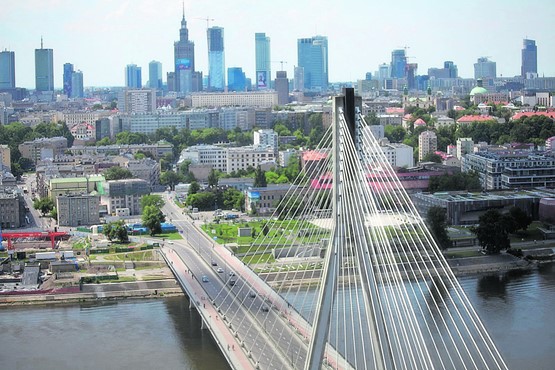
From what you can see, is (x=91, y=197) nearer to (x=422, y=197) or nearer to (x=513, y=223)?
(x=422, y=197)

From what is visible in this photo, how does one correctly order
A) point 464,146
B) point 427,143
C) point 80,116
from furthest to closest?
point 80,116 < point 427,143 < point 464,146

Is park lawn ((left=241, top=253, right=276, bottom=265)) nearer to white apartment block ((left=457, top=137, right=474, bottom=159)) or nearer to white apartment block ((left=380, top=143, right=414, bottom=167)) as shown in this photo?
white apartment block ((left=380, top=143, right=414, bottom=167))

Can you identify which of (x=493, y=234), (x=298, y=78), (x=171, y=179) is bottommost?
(x=493, y=234)

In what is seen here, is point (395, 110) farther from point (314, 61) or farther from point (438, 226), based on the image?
point (438, 226)

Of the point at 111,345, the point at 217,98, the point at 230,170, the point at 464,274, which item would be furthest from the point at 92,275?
the point at 217,98

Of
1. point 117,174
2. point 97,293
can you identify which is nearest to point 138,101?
point 117,174

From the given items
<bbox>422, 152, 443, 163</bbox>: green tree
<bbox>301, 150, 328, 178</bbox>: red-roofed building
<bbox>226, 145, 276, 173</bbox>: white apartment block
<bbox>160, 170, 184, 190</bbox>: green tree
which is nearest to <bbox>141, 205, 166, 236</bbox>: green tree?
<bbox>301, 150, 328, 178</bbox>: red-roofed building

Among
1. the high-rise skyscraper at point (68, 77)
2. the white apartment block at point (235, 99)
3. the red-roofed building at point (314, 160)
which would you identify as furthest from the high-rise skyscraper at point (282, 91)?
the red-roofed building at point (314, 160)
